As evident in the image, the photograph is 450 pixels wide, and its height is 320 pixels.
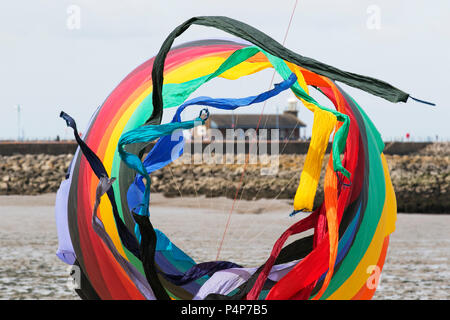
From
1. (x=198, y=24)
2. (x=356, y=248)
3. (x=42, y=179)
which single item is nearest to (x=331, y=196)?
(x=356, y=248)

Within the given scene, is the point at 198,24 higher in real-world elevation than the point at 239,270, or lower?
higher

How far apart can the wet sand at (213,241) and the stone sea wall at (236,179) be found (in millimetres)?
1417

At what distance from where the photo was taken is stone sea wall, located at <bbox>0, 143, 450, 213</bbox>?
34062 mm

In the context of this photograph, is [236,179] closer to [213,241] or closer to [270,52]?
[213,241]

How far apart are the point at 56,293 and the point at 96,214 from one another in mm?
7390

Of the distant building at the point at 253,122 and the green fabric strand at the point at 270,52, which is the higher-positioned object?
the green fabric strand at the point at 270,52

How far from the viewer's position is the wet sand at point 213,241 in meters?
15.7

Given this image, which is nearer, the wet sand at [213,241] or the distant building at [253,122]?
the wet sand at [213,241]

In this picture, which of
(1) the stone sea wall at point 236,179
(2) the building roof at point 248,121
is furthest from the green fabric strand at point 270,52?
(2) the building roof at point 248,121

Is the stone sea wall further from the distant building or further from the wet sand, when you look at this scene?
the distant building

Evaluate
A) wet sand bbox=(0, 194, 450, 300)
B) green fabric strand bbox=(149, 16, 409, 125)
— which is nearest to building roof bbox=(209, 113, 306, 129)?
wet sand bbox=(0, 194, 450, 300)

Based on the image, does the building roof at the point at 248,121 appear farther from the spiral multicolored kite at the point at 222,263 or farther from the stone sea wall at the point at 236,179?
the spiral multicolored kite at the point at 222,263

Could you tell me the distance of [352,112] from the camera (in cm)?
849
